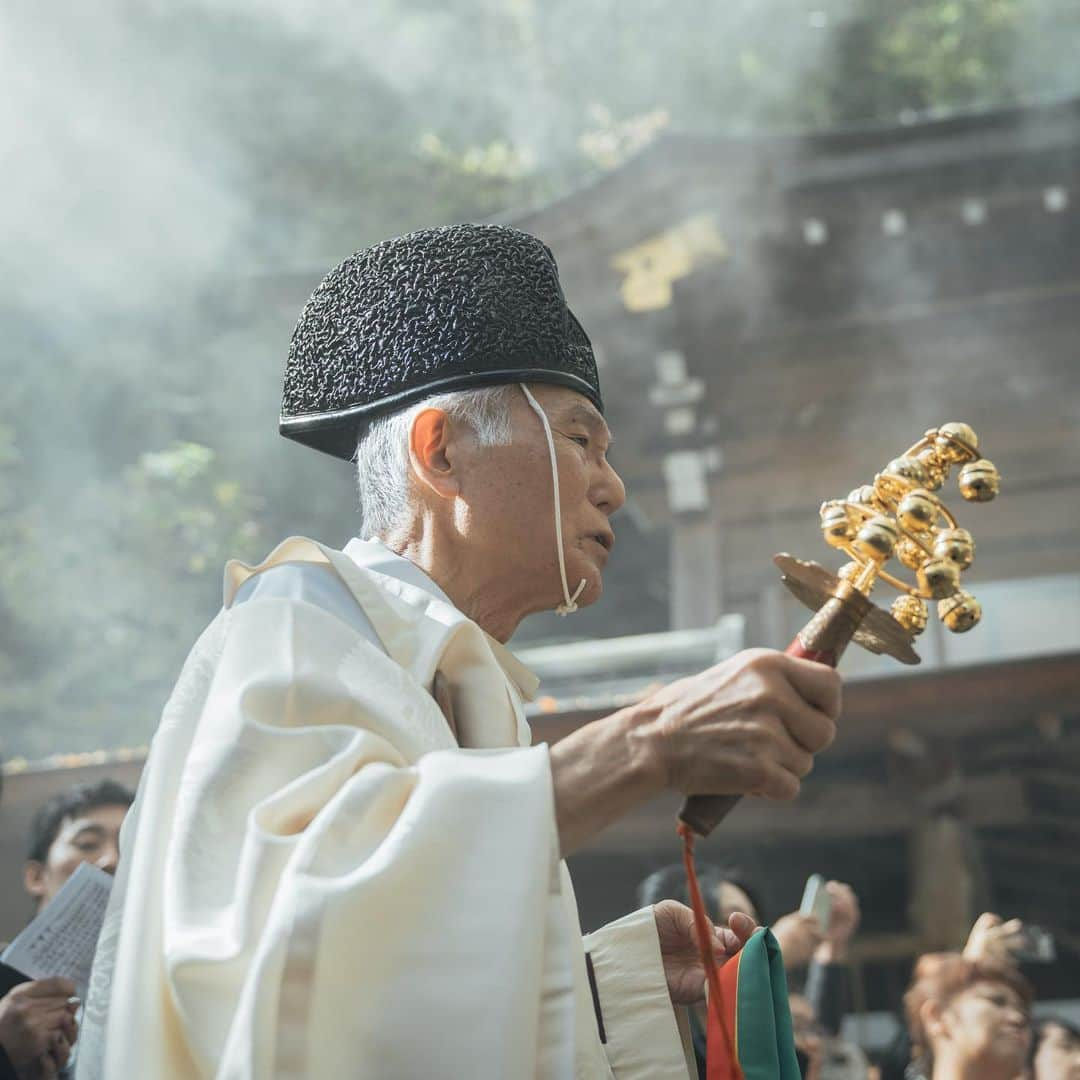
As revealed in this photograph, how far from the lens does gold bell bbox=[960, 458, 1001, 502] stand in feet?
5.02

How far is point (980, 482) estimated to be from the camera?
1.53 metres

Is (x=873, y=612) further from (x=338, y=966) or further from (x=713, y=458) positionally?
(x=713, y=458)

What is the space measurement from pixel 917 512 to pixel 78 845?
314 centimetres

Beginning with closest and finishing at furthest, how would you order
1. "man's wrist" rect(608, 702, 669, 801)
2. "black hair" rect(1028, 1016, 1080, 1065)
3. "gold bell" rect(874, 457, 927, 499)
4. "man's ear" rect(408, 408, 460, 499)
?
"man's wrist" rect(608, 702, 669, 801), "gold bell" rect(874, 457, 927, 499), "man's ear" rect(408, 408, 460, 499), "black hair" rect(1028, 1016, 1080, 1065)

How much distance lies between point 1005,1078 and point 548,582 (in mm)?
2944

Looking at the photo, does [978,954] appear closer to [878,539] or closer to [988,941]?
[988,941]

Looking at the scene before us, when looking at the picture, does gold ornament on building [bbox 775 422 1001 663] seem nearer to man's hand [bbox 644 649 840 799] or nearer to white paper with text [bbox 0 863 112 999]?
man's hand [bbox 644 649 840 799]

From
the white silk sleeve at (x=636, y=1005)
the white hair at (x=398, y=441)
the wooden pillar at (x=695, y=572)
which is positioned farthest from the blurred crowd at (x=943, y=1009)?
the wooden pillar at (x=695, y=572)

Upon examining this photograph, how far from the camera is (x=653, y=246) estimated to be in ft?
31.2

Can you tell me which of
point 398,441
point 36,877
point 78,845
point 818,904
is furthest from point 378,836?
point 818,904

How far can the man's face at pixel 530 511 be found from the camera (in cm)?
204

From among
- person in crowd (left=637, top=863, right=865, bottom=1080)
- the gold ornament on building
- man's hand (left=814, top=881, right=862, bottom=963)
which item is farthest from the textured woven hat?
man's hand (left=814, top=881, right=862, bottom=963)

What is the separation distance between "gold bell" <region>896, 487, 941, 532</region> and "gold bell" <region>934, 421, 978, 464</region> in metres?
0.10

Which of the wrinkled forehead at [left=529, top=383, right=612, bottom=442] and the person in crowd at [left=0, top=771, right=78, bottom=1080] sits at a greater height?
the wrinkled forehead at [left=529, top=383, right=612, bottom=442]
